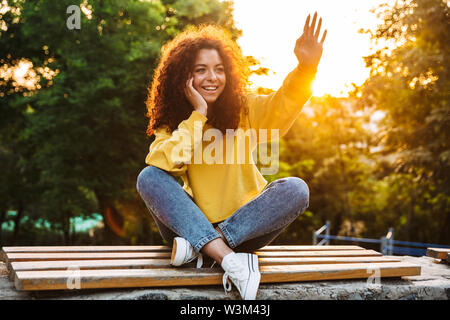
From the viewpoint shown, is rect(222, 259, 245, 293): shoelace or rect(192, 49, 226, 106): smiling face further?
rect(192, 49, 226, 106): smiling face

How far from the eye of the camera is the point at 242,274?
1768mm

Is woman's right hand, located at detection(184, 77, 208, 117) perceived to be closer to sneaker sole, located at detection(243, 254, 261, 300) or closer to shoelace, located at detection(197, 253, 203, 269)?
shoelace, located at detection(197, 253, 203, 269)

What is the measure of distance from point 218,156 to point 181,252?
1.89ft

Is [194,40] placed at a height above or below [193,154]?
above

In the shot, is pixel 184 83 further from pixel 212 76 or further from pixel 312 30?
pixel 312 30

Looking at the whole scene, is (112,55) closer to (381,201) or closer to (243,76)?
(243,76)

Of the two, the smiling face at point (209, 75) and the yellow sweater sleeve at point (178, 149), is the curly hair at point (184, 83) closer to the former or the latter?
the smiling face at point (209, 75)

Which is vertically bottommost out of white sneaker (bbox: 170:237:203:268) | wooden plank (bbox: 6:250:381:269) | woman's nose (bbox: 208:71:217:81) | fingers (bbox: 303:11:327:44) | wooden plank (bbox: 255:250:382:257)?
wooden plank (bbox: 255:250:382:257)

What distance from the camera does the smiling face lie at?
2.38 meters

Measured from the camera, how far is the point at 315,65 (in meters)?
2.11

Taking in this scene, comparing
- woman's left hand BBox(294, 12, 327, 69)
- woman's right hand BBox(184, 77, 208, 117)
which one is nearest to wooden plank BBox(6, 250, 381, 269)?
woman's right hand BBox(184, 77, 208, 117)

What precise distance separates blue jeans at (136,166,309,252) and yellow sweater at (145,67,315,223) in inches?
3.8
